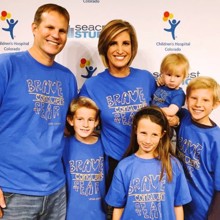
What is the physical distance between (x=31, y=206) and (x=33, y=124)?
0.37 meters

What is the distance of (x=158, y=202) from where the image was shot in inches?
62.2

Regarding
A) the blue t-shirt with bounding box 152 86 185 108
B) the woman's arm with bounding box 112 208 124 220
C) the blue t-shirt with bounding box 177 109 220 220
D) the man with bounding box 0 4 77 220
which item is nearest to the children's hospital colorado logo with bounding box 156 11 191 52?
the blue t-shirt with bounding box 152 86 185 108

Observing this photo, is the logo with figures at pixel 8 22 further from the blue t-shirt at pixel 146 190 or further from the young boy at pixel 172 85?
the blue t-shirt at pixel 146 190

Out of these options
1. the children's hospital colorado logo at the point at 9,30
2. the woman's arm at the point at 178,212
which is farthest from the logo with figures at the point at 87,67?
the woman's arm at the point at 178,212

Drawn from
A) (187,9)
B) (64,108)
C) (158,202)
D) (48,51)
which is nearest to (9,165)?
(64,108)

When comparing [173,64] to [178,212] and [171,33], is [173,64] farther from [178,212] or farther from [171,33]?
[178,212]

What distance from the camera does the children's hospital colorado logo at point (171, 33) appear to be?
2.16 meters

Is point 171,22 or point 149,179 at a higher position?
point 171,22

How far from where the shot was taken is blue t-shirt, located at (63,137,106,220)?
1.67 m

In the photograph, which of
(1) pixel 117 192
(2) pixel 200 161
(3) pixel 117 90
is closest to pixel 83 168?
(1) pixel 117 192

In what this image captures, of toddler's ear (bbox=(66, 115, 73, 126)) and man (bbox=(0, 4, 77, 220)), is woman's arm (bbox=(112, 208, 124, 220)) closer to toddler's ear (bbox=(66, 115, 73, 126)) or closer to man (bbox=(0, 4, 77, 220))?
man (bbox=(0, 4, 77, 220))

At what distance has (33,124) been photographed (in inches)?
55.6

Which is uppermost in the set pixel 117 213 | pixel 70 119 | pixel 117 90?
pixel 117 90

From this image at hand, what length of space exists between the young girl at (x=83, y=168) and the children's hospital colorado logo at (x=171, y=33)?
79cm
